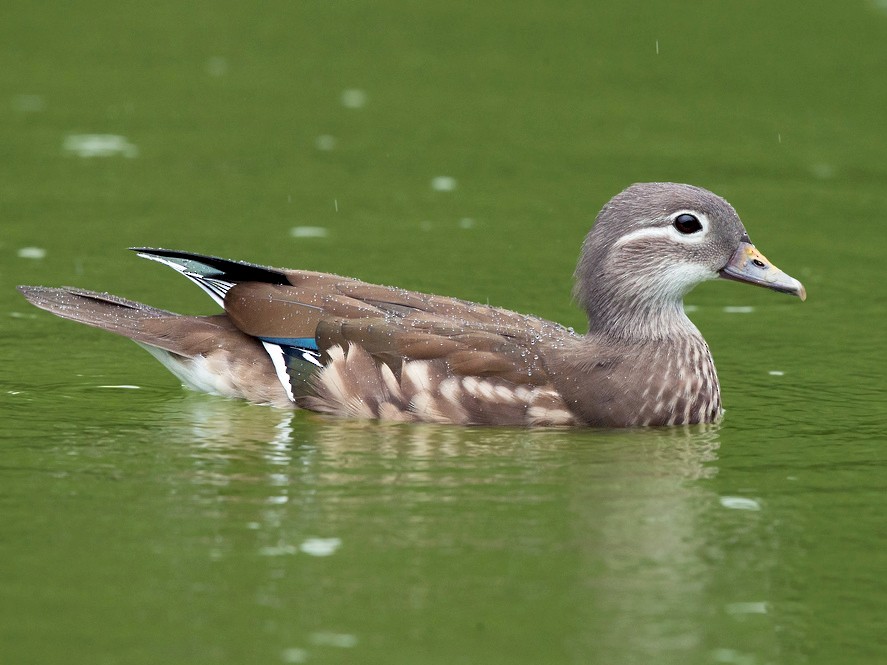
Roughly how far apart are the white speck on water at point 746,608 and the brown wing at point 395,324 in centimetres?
327

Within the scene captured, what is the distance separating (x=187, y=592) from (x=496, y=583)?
1.42m

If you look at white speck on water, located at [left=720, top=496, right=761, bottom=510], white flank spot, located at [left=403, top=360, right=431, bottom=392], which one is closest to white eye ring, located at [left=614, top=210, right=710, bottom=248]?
white flank spot, located at [left=403, top=360, right=431, bottom=392]

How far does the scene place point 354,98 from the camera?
19.9 meters

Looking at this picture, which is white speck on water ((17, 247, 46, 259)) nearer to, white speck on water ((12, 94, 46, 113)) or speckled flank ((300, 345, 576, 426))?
speckled flank ((300, 345, 576, 426))

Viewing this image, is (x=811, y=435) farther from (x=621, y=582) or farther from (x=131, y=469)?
(x=131, y=469)

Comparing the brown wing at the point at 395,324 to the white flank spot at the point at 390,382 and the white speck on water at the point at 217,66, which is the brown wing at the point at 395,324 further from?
the white speck on water at the point at 217,66

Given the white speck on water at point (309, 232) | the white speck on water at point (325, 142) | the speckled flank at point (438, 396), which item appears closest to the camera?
the speckled flank at point (438, 396)

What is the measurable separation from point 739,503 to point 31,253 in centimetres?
735

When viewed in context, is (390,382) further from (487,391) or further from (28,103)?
(28,103)

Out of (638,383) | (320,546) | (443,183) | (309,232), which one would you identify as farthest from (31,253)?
(320,546)

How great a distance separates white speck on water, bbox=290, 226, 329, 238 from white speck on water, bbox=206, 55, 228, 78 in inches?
213

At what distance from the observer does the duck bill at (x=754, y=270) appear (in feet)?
37.4

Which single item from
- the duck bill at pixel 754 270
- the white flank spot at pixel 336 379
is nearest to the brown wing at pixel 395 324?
the white flank spot at pixel 336 379

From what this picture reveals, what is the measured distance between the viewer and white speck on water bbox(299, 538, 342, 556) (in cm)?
857
